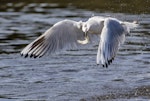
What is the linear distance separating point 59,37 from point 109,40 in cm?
116

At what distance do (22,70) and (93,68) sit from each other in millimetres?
1200

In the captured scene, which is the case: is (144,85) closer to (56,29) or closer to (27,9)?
(56,29)

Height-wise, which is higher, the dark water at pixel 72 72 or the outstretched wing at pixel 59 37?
the outstretched wing at pixel 59 37

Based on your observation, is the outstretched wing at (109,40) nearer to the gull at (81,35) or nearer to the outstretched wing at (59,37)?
the gull at (81,35)

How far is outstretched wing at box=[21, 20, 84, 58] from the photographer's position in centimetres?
809

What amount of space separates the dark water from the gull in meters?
0.66

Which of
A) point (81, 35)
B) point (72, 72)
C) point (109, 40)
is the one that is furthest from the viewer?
point (72, 72)

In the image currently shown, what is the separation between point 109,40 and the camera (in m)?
7.30

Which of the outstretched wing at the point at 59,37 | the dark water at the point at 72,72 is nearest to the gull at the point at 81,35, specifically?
the outstretched wing at the point at 59,37

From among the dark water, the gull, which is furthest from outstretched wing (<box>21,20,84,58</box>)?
the dark water

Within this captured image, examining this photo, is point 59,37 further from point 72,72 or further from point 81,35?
point 72,72

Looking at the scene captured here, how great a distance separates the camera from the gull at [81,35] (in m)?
7.39

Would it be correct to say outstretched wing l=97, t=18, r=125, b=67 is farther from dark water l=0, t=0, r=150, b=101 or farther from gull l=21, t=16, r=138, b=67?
dark water l=0, t=0, r=150, b=101

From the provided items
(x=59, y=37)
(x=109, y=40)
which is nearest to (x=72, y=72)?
(x=59, y=37)
